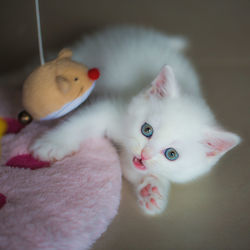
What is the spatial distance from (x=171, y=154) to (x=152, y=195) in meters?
0.22

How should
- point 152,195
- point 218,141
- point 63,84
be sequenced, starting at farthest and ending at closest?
point 152,195
point 218,141
point 63,84

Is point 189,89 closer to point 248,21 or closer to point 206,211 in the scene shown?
point 206,211

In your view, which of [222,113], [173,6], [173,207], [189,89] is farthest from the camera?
[173,6]

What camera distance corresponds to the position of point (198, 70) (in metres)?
2.00

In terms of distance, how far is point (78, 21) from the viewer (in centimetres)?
211

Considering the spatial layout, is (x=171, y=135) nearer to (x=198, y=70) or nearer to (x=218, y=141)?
(x=218, y=141)

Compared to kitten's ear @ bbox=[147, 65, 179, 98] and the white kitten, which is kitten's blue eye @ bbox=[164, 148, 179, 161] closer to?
the white kitten

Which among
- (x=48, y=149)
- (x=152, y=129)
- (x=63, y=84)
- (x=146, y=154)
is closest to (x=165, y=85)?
(x=152, y=129)

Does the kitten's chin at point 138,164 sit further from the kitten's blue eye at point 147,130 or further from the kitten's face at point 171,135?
the kitten's blue eye at point 147,130

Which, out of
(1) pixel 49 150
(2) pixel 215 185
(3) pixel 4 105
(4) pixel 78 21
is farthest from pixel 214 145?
(4) pixel 78 21

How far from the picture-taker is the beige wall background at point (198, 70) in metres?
1.16

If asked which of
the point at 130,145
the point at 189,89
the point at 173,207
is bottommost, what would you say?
the point at 173,207

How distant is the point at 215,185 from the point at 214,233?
0.80 ft

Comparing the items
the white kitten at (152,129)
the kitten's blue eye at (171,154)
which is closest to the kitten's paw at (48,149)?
the white kitten at (152,129)
